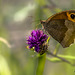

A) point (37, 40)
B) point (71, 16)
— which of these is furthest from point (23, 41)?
point (71, 16)

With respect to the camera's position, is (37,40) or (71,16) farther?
(37,40)

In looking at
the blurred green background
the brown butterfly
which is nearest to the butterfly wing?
the brown butterfly

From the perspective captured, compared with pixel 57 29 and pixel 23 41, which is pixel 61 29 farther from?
pixel 23 41

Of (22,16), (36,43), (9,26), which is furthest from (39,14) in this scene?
(9,26)

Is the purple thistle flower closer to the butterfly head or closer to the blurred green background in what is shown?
the blurred green background

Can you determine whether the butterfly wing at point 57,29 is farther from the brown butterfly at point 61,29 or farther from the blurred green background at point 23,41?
the blurred green background at point 23,41
